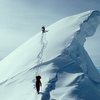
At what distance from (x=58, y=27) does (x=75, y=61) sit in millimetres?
8552

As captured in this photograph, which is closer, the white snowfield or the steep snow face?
the white snowfield

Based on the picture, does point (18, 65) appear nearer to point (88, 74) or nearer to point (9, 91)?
point (9, 91)

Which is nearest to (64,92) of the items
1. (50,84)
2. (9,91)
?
(50,84)

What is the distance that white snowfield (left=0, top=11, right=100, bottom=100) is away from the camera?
2494 cm

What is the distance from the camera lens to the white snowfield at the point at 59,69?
81.8 ft

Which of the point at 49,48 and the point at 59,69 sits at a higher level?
the point at 49,48

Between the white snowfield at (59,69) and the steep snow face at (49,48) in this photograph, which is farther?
the steep snow face at (49,48)

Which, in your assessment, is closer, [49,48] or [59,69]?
[59,69]

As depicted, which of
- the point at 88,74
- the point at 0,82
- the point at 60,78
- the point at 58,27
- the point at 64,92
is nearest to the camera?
the point at 64,92

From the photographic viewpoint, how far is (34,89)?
2564 centimetres

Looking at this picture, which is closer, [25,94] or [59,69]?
[25,94]

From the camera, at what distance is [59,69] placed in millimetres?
27156

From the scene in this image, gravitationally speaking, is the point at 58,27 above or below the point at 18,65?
above

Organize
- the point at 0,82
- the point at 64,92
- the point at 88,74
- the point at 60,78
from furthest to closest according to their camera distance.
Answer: the point at 0,82 → the point at 88,74 → the point at 60,78 → the point at 64,92
